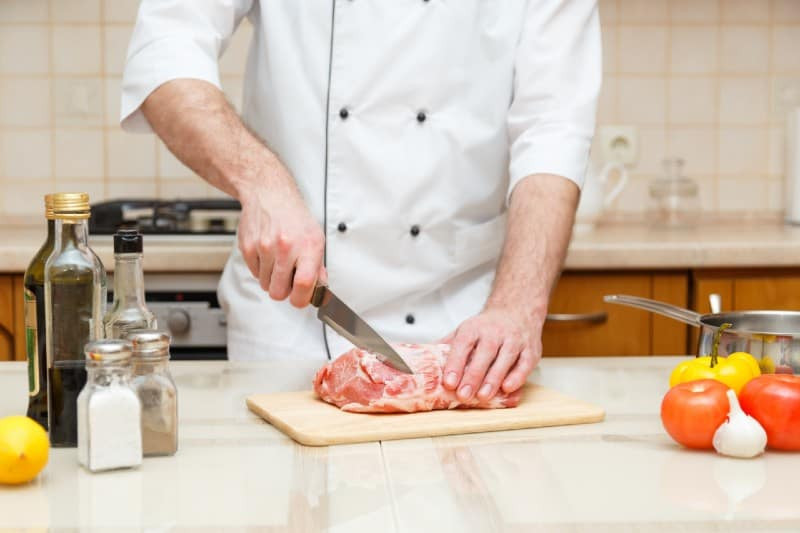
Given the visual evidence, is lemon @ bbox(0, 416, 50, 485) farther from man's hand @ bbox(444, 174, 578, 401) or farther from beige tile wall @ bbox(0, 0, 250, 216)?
beige tile wall @ bbox(0, 0, 250, 216)

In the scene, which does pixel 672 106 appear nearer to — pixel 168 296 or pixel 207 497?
pixel 168 296

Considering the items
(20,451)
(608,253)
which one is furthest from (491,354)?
A: (608,253)

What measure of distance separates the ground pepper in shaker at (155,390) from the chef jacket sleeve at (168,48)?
58 centimetres

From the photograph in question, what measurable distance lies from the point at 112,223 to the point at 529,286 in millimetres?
1141

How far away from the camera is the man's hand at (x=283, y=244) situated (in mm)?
1094

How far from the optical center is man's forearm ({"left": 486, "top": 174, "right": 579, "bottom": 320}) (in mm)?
1295

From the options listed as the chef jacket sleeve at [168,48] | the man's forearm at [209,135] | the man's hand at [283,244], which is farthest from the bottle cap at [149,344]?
the chef jacket sleeve at [168,48]

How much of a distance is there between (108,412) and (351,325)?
0.36m

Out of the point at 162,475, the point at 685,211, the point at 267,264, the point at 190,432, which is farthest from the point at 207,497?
the point at 685,211

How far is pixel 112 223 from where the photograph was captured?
218 centimetres

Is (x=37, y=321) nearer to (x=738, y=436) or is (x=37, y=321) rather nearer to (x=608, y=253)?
(x=738, y=436)

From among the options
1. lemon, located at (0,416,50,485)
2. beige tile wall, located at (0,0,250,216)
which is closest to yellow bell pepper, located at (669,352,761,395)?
lemon, located at (0,416,50,485)

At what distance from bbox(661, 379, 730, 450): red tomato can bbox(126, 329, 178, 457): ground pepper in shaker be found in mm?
422

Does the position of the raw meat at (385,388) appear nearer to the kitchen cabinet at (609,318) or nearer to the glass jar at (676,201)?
the kitchen cabinet at (609,318)
